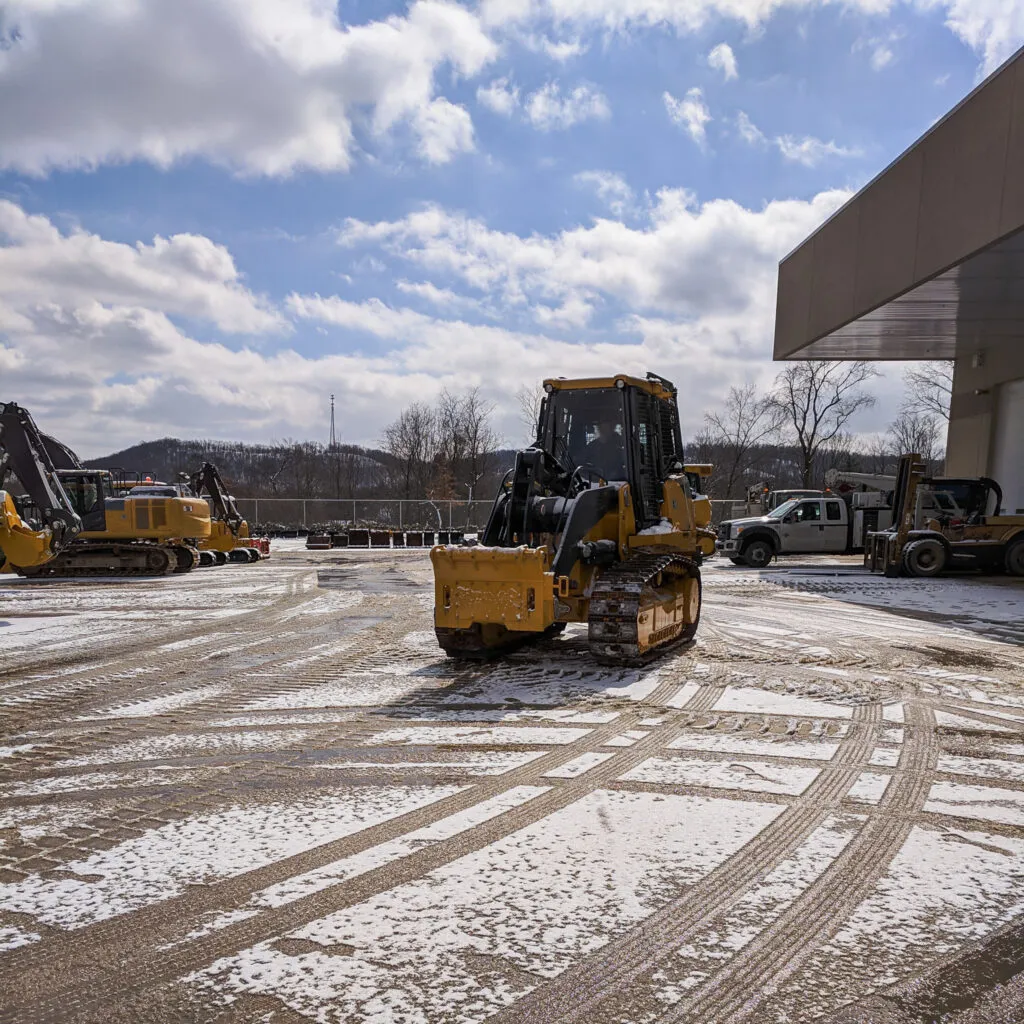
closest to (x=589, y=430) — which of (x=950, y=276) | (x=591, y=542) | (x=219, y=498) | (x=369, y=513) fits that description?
(x=591, y=542)

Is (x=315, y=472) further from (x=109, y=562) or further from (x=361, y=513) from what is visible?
(x=109, y=562)

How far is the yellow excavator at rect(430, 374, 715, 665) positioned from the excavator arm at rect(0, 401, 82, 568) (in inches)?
390

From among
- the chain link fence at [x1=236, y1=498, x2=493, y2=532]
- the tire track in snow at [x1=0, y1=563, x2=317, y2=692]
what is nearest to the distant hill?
the chain link fence at [x1=236, y1=498, x2=493, y2=532]

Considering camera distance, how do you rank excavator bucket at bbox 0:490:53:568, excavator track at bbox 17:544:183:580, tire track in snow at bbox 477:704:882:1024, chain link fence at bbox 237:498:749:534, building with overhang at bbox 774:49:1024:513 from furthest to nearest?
chain link fence at bbox 237:498:749:534
excavator track at bbox 17:544:183:580
excavator bucket at bbox 0:490:53:568
building with overhang at bbox 774:49:1024:513
tire track in snow at bbox 477:704:882:1024

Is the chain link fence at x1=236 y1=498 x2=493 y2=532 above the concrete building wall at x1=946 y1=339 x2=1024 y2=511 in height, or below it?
below

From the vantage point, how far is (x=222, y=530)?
22031 millimetres

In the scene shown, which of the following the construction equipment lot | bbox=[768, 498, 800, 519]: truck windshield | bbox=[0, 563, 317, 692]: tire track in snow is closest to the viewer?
the construction equipment lot

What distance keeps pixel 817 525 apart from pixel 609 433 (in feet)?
52.1

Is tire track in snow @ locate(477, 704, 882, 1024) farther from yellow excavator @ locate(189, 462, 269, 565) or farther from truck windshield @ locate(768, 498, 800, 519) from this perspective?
yellow excavator @ locate(189, 462, 269, 565)

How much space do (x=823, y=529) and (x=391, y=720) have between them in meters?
19.5

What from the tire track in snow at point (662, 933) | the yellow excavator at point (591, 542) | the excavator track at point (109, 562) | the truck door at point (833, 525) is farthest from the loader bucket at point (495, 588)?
the truck door at point (833, 525)

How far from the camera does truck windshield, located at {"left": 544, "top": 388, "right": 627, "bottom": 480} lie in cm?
907

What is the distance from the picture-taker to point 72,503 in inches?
733

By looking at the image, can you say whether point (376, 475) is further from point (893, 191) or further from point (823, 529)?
point (893, 191)
